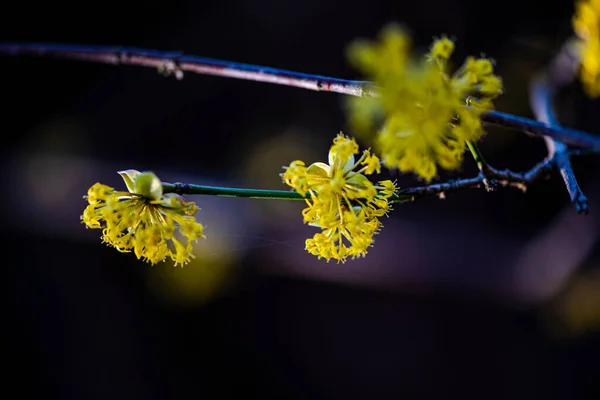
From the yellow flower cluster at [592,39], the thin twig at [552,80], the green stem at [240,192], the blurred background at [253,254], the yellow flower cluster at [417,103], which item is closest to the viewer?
the yellow flower cluster at [417,103]

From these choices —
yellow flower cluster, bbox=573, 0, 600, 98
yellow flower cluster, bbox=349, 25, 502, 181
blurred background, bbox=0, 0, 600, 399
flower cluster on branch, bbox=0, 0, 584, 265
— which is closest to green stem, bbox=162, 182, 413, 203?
flower cluster on branch, bbox=0, 0, 584, 265

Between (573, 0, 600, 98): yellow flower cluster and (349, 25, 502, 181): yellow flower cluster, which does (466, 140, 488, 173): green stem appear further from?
(573, 0, 600, 98): yellow flower cluster

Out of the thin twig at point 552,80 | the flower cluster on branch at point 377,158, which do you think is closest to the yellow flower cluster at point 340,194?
the flower cluster on branch at point 377,158

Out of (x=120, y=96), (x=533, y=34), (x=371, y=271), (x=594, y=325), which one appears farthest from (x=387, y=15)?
(x=594, y=325)

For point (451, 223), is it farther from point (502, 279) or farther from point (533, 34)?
point (533, 34)

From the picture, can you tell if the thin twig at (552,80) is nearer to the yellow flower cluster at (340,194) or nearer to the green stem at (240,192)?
the yellow flower cluster at (340,194)

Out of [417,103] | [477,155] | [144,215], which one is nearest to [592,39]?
[477,155]

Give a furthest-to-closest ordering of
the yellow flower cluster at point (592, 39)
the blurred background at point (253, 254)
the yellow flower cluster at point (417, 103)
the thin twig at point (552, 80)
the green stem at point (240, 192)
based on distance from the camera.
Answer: the blurred background at point (253, 254)
the thin twig at point (552, 80)
the yellow flower cluster at point (592, 39)
the green stem at point (240, 192)
the yellow flower cluster at point (417, 103)
